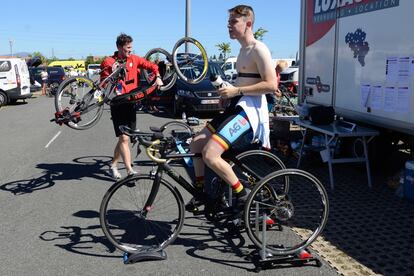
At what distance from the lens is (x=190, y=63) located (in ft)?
22.6

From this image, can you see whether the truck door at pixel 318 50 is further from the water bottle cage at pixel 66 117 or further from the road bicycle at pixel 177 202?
the water bottle cage at pixel 66 117

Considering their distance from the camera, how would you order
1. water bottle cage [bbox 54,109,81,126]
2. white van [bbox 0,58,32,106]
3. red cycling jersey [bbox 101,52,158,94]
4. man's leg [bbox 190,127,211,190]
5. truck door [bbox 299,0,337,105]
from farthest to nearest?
white van [bbox 0,58,32,106], truck door [bbox 299,0,337,105], red cycling jersey [bbox 101,52,158,94], water bottle cage [bbox 54,109,81,126], man's leg [bbox 190,127,211,190]

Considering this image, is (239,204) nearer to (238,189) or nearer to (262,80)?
(238,189)

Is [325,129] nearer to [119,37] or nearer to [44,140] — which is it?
[119,37]

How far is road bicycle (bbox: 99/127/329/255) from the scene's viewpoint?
380cm

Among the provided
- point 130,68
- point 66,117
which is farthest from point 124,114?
point 66,117

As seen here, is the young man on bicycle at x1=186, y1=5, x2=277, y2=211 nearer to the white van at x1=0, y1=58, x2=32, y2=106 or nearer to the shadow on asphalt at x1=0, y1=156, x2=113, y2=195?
the shadow on asphalt at x1=0, y1=156, x2=113, y2=195

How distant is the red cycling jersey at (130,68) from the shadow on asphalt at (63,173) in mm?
1553

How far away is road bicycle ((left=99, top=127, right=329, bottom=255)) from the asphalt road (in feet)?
0.69

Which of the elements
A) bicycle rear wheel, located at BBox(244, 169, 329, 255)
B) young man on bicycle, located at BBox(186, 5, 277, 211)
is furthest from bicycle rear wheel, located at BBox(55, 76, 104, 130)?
bicycle rear wheel, located at BBox(244, 169, 329, 255)

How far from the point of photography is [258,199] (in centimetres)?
390

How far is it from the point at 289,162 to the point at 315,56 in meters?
1.90

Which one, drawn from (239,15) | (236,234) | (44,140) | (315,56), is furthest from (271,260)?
(44,140)

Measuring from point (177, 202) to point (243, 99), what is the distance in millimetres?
1095
